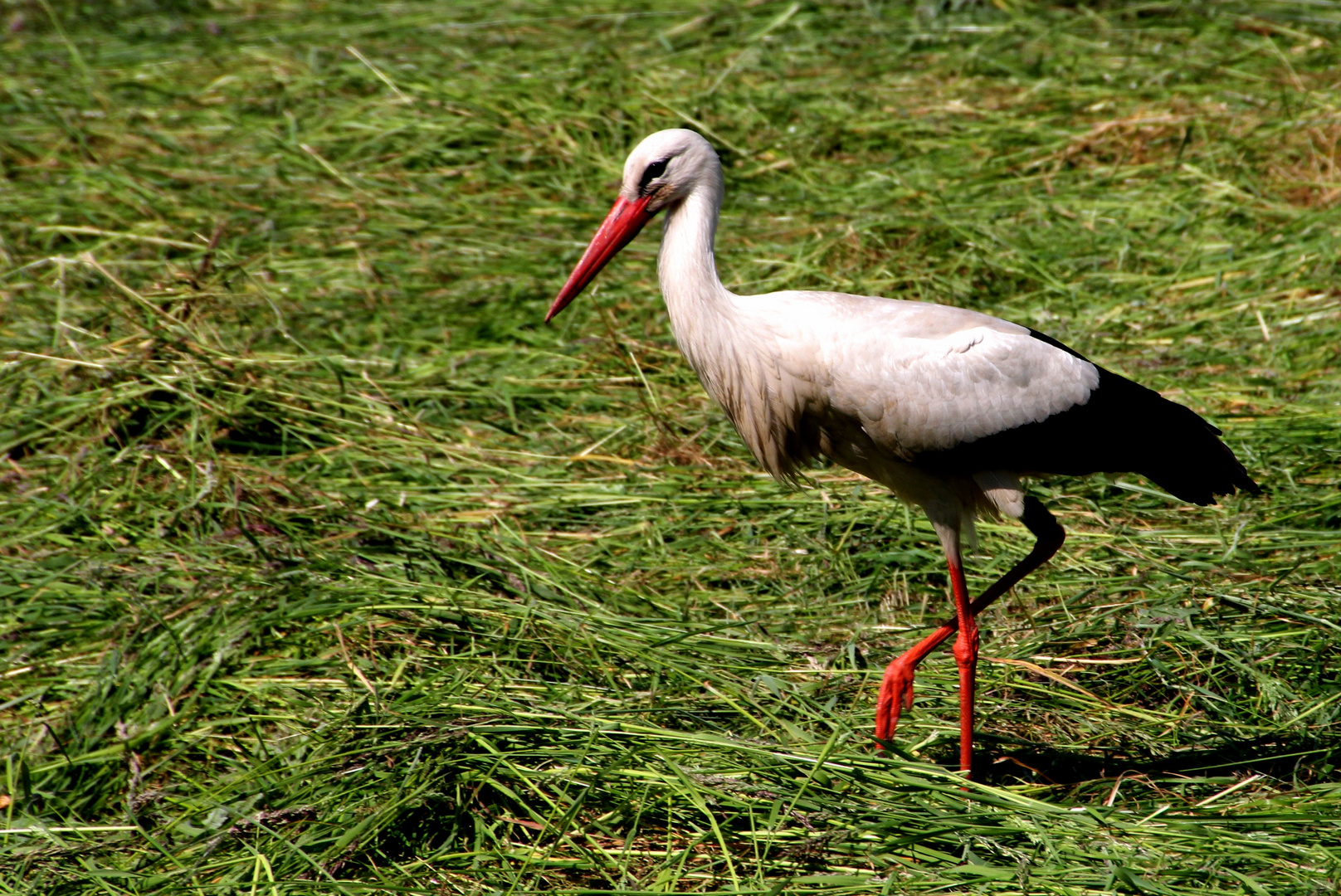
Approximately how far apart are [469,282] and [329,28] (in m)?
3.26

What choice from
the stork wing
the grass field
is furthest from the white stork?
the grass field

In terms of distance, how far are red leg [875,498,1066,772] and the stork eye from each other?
131 centimetres

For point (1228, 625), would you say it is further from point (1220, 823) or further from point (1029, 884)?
point (1029, 884)

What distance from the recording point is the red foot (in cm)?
330

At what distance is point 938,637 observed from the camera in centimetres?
345

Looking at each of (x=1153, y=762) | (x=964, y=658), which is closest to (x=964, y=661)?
(x=964, y=658)

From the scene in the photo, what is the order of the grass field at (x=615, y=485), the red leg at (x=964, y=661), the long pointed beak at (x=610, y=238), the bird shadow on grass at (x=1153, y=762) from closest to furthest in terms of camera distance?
1. the grass field at (x=615, y=485)
2. the bird shadow on grass at (x=1153, y=762)
3. the red leg at (x=964, y=661)
4. the long pointed beak at (x=610, y=238)

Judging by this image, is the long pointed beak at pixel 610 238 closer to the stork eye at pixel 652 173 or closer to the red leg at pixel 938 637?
the stork eye at pixel 652 173

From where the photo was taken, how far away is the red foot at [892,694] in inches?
130

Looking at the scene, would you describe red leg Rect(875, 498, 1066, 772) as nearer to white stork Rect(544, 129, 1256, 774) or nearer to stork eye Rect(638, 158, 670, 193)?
white stork Rect(544, 129, 1256, 774)

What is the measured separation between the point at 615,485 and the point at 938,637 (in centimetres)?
138

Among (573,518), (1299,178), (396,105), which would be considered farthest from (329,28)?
(1299,178)

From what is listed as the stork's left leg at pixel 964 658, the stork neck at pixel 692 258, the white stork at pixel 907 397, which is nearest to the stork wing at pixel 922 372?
the white stork at pixel 907 397

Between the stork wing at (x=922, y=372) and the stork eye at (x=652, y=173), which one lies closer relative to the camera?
the stork wing at (x=922, y=372)
